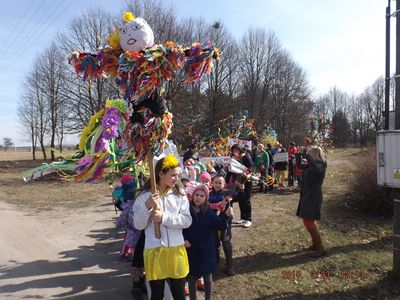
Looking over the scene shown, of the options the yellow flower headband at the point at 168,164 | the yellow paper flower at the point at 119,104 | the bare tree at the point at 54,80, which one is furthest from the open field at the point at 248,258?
the bare tree at the point at 54,80

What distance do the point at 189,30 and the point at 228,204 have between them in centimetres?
2265

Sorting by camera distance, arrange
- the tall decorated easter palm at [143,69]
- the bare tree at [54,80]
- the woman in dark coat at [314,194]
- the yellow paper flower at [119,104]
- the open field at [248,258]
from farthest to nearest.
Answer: the bare tree at [54,80] < the woman in dark coat at [314,194] < the open field at [248,258] < the yellow paper flower at [119,104] < the tall decorated easter palm at [143,69]

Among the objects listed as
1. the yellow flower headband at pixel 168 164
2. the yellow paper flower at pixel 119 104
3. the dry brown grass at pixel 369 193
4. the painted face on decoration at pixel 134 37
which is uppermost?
the painted face on decoration at pixel 134 37

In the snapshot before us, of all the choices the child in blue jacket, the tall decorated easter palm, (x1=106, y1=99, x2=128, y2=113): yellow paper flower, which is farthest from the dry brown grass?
(x1=106, y1=99, x2=128, y2=113): yellow paper flower

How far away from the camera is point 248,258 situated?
5926 mm

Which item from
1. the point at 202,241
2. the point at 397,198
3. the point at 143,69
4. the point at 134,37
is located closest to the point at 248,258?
the point at 202,241

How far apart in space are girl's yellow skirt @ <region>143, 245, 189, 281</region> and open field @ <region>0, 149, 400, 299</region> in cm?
152

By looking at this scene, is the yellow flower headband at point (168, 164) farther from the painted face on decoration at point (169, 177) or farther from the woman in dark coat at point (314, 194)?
the woman in dark coat at point (314, 194)

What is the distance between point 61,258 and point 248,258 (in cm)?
316

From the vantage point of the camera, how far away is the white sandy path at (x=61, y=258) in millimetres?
4797

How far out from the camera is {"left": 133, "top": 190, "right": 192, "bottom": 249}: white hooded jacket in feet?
10.9

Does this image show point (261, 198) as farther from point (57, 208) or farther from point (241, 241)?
point (57, 208)

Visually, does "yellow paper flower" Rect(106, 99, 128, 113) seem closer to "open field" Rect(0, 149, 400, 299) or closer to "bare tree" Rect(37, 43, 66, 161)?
"open field" Rect(0, 149, 400, 299)

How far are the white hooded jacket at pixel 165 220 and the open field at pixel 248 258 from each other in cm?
165
